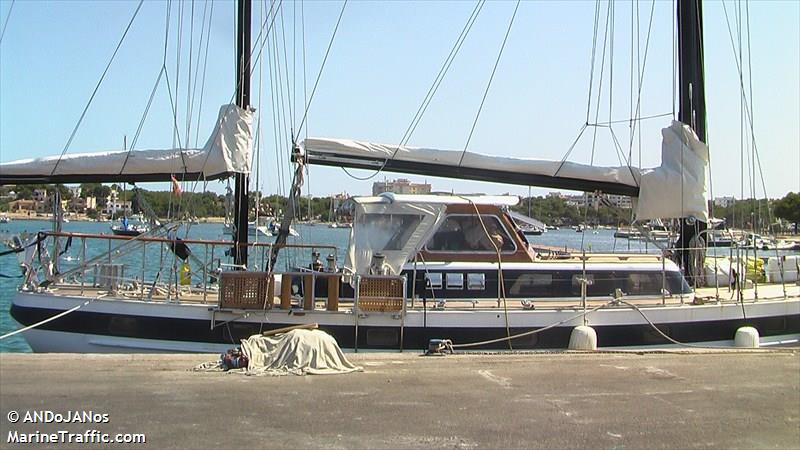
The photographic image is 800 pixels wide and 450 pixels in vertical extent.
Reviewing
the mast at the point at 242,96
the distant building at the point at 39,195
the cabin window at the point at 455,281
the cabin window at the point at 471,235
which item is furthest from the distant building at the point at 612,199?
the distant building at the point at 39,195

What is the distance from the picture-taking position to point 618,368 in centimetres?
902

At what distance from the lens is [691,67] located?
15.2 meters

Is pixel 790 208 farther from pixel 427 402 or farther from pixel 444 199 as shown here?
pixel 427 402

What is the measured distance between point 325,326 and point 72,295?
4289 millimetres

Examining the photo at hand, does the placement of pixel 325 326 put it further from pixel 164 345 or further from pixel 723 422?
pixel 723 422

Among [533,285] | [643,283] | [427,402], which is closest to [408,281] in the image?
[533,285]

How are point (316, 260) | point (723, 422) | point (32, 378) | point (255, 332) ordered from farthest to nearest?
point (316, 260) < point (255, 332) < point (32, 378) < point (723, 422)

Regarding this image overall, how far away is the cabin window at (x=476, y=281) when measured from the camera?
1247cm

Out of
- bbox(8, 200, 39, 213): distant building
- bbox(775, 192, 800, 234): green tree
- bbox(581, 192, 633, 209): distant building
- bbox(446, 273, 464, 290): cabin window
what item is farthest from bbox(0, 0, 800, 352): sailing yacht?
bbox(775, 192, 800, 234): green tree

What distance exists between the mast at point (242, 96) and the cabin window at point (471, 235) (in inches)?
144

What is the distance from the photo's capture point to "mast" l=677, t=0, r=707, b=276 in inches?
590

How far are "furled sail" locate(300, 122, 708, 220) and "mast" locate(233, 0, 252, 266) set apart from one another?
5.21 feet

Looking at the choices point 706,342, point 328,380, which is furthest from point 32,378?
point 706,342

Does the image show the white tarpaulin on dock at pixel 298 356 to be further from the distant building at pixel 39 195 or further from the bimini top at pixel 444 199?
the distant building at pixel 39 195
